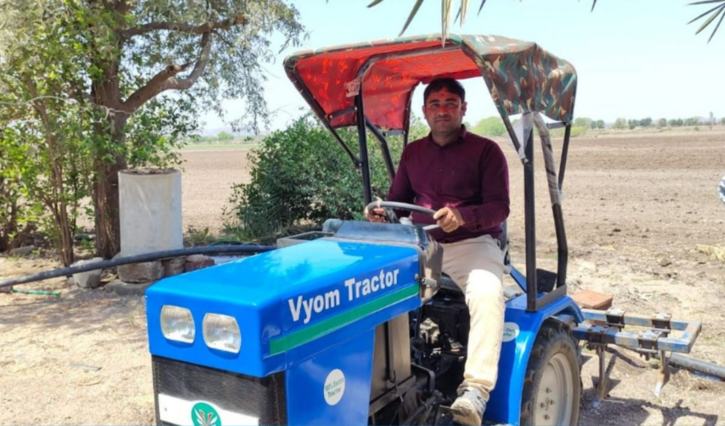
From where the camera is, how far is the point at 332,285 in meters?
2.45

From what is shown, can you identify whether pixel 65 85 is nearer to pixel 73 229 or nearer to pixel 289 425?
pixel 73 229

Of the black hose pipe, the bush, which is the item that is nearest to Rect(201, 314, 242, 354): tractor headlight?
the black hose pipe

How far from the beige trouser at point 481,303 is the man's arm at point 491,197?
153 millimetres

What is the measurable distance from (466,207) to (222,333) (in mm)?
1612

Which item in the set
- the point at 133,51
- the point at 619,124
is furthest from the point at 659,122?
the point at 133,51

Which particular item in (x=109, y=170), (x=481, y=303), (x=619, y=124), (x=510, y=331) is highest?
(x=619, y=124)

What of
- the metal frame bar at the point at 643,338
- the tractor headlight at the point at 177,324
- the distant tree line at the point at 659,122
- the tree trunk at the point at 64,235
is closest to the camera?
the tractor headlight at the point at 177,324

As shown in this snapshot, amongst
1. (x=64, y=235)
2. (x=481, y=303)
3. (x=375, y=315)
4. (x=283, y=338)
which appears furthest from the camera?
(x=64, y=235)

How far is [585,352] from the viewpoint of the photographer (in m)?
5.26

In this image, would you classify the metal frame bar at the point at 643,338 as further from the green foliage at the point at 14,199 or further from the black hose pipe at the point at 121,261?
the green foliage at the point at 14,199

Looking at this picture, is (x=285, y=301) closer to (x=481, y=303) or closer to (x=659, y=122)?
(x=481, y=303)

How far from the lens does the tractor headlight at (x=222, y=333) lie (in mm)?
2172

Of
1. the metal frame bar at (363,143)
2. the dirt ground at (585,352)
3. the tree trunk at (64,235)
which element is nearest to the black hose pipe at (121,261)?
the dirt ground at (585,352)

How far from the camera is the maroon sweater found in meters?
3.39
